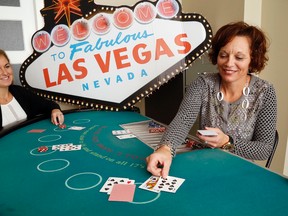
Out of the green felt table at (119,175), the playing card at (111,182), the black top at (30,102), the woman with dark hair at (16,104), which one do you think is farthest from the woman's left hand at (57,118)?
the playing card at (111,182)

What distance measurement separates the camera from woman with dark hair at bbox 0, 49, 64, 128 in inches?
75.5

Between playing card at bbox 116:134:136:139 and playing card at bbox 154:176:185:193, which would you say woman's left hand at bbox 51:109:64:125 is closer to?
playing card at bbox 116:134:136:139

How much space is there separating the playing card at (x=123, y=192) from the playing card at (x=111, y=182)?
0.05 feet

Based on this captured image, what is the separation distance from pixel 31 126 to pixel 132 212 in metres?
1.28

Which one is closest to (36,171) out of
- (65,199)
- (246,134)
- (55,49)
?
(65,199)

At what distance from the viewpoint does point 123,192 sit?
881 mm

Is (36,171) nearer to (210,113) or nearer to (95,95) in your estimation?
(210,113)

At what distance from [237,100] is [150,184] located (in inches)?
29.4

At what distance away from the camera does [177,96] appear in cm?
269

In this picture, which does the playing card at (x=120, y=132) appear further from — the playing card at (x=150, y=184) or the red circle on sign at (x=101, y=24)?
the red circle on sign at (x=101, y=24)

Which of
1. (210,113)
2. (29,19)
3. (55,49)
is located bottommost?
(210,113)

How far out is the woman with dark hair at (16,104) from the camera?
75.5 inches

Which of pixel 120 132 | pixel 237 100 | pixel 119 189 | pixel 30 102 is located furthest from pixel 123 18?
pixel 119 189

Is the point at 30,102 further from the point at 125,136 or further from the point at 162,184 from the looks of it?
the point at 162,184
